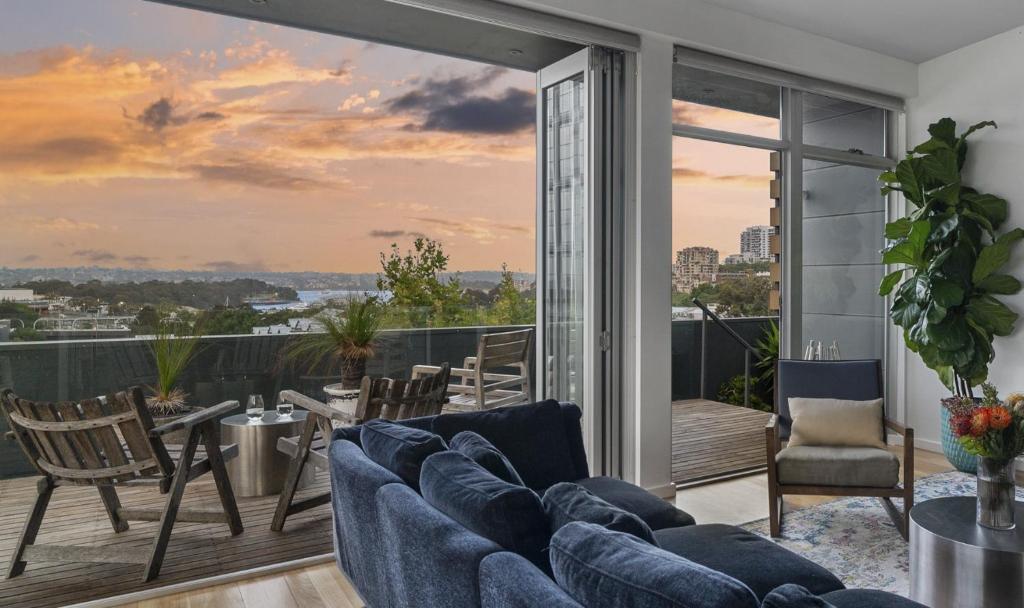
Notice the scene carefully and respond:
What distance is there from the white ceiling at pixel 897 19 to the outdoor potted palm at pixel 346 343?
9.36ft

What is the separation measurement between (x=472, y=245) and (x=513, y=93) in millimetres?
945

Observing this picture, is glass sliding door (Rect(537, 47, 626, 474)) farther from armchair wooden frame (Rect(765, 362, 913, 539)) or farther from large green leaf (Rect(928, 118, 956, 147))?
large green leaf (Rect(928, 118, 956, 147))

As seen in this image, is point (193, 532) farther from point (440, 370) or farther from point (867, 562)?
point (867, 562)

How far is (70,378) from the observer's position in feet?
9.70

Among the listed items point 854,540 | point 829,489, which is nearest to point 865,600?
point 829,489

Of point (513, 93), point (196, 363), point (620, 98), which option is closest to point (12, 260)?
point (196, 363)

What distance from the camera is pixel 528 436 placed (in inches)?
114

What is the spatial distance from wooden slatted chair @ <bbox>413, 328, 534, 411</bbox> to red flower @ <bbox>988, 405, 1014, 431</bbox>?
7.33 feet

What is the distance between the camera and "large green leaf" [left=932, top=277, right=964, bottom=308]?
15.3 feet

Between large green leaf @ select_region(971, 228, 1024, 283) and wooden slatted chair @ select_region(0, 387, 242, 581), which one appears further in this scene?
large green leaf @ select_region(971, 228, 1024, 283)

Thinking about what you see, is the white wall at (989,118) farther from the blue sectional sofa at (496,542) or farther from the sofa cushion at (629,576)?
the sofa cushion at (629,576)

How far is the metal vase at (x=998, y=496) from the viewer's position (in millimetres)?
2648

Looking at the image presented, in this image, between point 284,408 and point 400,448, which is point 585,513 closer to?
point 400,448

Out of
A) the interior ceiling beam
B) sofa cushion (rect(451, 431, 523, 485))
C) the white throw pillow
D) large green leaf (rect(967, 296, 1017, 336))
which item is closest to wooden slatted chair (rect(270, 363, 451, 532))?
sofa cushion (rect(451, 431, 523, 485))
